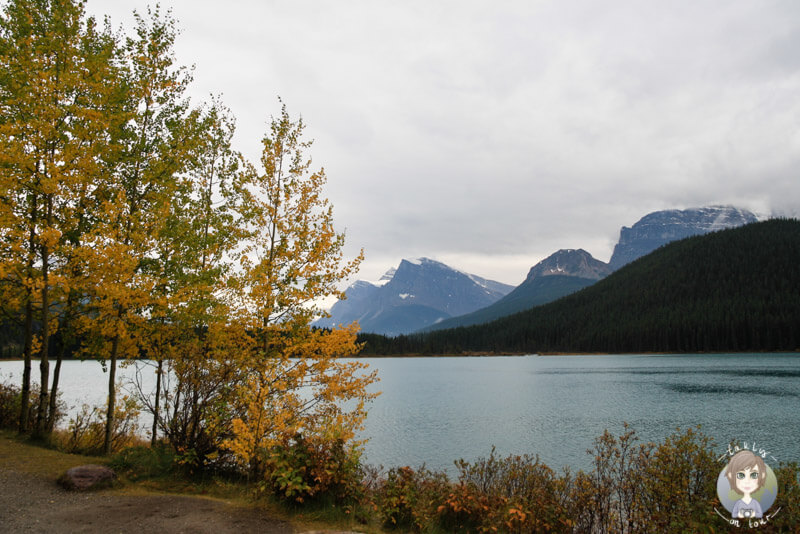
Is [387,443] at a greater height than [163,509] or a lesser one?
lesser

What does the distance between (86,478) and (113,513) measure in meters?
1.92

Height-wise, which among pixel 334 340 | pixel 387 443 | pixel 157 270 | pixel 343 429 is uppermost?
pixel 157 270

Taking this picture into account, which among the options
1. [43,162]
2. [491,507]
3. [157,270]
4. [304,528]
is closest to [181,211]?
[157,270]

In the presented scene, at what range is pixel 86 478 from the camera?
9.88 metres

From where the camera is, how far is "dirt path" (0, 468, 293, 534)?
7910mm

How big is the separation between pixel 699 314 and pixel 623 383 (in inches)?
4968

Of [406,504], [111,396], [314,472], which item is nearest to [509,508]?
[406,504]

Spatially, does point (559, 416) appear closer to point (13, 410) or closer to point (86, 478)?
point (86, 478)

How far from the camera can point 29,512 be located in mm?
8281

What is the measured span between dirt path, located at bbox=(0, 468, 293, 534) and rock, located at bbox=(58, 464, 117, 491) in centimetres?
17

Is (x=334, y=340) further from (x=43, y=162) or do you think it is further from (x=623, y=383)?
(x=623, y=383)

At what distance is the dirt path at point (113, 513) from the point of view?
7910 millimetres
